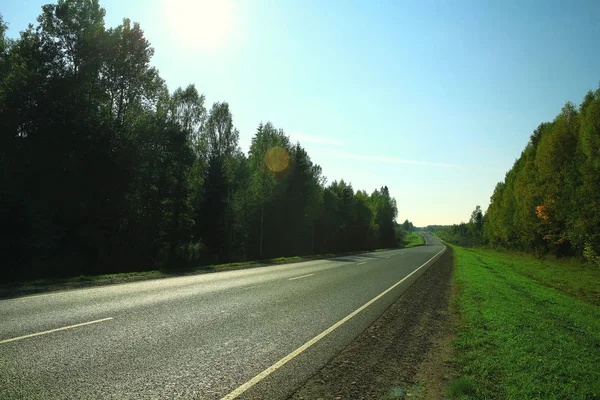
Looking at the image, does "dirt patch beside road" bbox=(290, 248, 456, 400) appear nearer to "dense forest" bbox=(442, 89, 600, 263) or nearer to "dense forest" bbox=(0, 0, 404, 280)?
"dense forest" bbox=(0, 0, 404, 280)

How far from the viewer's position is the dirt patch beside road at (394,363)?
13.9ft

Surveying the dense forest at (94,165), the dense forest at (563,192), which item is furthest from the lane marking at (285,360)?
the dense forest at (563,192)

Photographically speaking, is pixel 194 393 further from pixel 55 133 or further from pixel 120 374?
pixel 55 133

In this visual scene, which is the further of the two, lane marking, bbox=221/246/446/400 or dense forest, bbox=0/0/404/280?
dense forest, bbox=0/0/404/280

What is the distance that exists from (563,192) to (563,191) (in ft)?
0.31

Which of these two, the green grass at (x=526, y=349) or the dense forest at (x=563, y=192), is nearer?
the green grass at (x=526, y=349)

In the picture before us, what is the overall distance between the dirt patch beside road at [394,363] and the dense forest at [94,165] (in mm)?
16042

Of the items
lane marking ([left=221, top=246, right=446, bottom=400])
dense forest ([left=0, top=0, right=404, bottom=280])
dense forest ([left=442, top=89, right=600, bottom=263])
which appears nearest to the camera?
lane marking ([left=221, top=246, right=446, bottom=400])

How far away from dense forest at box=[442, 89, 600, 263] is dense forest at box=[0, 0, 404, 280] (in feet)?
89.5

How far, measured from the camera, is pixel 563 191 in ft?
94.8

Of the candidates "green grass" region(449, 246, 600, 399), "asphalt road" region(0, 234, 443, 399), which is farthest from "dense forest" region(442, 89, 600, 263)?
"asphalt road" region(0, 234, 443, 399)

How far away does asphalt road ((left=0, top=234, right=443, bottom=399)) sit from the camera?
4.08m

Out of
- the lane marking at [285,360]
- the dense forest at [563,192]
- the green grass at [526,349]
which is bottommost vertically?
the green grass at [526,349]

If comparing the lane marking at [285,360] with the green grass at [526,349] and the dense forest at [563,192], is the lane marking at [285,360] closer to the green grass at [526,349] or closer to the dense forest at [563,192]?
the green grass at [526,349]
